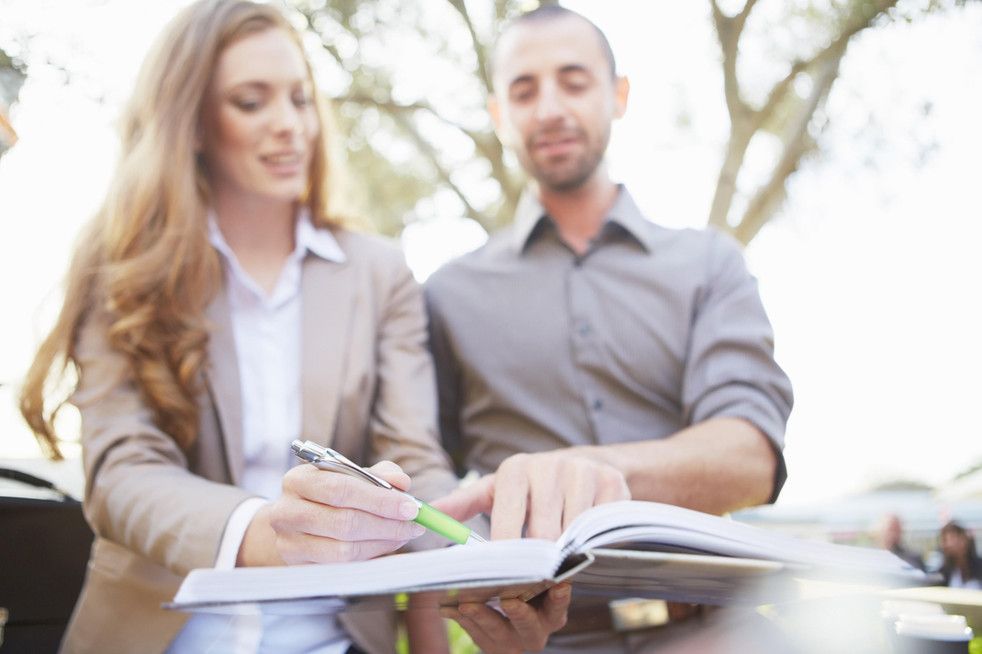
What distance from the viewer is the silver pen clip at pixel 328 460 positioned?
946 millimetres

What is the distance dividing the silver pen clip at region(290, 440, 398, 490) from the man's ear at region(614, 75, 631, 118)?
1813 mm

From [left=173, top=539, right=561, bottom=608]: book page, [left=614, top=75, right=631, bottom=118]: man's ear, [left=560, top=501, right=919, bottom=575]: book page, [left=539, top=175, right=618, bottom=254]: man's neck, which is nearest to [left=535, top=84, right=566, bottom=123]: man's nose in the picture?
[left=539, top=175, right=618, bottom=254]: man's neck

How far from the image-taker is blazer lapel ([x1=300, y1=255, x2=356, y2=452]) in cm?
177

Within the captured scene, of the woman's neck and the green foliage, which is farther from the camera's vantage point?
the green foliage

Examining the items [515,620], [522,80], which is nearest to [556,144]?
[522,80]

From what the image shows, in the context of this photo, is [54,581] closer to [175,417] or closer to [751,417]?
[175,417]

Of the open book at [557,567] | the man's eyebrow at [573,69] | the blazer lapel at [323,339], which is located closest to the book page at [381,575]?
the open book at [557,567]

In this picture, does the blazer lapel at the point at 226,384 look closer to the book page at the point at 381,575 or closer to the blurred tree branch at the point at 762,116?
the book page at the point at 381,575

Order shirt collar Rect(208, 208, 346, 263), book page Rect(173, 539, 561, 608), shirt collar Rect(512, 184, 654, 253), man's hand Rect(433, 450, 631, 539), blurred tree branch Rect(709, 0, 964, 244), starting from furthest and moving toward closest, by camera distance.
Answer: blurred tree branch Rect(709, 0, 964, 244)
shirt collar Rect(512, 184, 654, 253)
shirt collar Rect(208, 208, 346, 263)
man's hand Rect(433, 450, 631, 539)
book page Rect(173, 539, 561, 608)

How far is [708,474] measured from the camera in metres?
1.63

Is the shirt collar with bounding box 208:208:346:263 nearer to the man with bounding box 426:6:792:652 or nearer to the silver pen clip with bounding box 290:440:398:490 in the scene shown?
the man with bounding box 426:6:792:652

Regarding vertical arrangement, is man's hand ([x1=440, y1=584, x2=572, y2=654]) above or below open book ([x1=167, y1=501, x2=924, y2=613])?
below

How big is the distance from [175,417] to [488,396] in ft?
2.48

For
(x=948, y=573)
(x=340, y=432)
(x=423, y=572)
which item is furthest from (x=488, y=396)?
(x=948, y=573)
